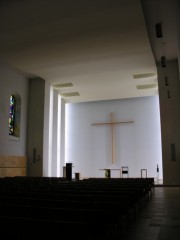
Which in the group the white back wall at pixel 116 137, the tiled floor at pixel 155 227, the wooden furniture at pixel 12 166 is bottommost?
the tiled floor at pixel 155 227

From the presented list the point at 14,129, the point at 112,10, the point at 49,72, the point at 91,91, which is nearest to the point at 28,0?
the point at 112,10

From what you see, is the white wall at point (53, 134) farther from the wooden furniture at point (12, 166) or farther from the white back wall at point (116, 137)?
the white back wall at point (116, 137)

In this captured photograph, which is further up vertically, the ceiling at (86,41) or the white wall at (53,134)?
the ceiling at (86,41)

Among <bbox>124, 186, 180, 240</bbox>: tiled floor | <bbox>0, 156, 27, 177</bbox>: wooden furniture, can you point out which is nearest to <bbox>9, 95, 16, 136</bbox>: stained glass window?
<bbox>0, 156, 27, 177</bbox>: wooden furniture

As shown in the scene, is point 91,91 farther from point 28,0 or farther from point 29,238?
point 29,238

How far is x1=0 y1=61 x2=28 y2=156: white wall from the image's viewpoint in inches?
475

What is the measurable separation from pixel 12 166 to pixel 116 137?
7256mm

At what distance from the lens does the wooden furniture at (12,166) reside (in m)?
11.9

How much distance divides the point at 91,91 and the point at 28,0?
28.0 feet

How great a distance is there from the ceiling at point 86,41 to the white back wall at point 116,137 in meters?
2.19

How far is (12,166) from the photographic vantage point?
492 inches

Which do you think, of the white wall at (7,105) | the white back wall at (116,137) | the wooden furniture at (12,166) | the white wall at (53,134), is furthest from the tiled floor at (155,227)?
the white back wall at (116,137)

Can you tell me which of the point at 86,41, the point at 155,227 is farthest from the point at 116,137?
the point at 155,227

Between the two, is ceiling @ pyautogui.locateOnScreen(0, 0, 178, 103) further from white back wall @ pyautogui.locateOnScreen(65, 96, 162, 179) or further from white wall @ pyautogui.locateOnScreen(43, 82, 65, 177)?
white back wall @ pyautogui.locateOnScreen(65, 96, 162, 179)
